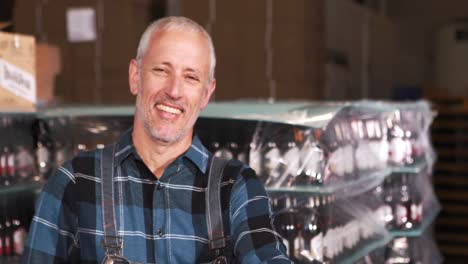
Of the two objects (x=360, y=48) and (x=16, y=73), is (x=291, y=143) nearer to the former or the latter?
(x=16, y=73)

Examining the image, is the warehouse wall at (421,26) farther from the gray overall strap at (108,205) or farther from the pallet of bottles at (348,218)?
the gray overall strap at (108,205)

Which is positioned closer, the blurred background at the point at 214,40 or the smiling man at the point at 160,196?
the smiling man at the point at 160,196

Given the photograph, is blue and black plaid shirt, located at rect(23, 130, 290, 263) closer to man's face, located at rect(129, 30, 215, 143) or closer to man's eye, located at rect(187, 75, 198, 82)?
man's face, located at rect(129, 30, 215, 143)

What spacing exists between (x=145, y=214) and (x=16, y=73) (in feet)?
4.95

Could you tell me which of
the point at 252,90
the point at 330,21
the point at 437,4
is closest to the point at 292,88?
the point at 252,90

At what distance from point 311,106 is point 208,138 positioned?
1.78 ft

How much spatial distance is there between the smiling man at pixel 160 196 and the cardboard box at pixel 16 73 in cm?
125

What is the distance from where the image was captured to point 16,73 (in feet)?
12.0

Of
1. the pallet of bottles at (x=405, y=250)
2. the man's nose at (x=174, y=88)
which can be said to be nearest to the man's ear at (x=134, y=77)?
the man's nose at (x=174, y=88)

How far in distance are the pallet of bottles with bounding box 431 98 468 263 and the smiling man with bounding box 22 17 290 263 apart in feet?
24.7

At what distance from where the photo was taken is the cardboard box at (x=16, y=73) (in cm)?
361

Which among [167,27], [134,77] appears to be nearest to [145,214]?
[134,77]

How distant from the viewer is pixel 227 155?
3582 millimetres

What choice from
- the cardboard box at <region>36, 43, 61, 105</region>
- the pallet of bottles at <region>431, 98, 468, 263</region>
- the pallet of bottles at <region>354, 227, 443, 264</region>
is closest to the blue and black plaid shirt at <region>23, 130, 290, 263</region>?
the pallet of bottles at <region>354, 227, 443, 264</region>
